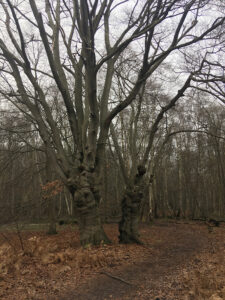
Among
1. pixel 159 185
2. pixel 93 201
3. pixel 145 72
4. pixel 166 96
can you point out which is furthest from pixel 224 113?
pixel 93 201

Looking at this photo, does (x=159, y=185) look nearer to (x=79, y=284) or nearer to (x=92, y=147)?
(x=92, y=147)

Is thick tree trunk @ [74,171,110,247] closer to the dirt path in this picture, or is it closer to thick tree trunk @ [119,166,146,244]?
thick tree trunk @ [119,166,146,244]

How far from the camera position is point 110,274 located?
5641 mm

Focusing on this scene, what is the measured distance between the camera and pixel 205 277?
485 centimetres

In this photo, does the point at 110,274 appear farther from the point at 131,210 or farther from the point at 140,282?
the point at 131,210

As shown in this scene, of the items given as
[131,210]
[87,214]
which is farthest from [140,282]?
[131,210]

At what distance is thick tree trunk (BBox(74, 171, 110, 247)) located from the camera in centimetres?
809

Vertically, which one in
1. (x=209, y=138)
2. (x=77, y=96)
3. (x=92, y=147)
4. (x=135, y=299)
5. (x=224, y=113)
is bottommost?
(x=135, y=299)

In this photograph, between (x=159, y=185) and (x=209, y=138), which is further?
(x=159, y=185)

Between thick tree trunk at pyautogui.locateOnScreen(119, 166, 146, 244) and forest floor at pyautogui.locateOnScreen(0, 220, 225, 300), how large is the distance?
3.80 feet

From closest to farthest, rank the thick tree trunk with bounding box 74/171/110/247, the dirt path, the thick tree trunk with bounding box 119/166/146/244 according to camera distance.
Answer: the dirt path → the thick tree trunk with bounding box 74/171/110/247 → the thick tree trunk with bounding box 119/166/146/244

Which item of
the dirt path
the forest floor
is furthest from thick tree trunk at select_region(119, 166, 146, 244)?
the dirt path

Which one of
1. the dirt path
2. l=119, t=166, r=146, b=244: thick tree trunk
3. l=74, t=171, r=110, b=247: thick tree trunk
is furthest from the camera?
l=119, t=166, r=146, b=244: thick tree trunk

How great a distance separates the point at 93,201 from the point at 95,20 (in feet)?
20.1
